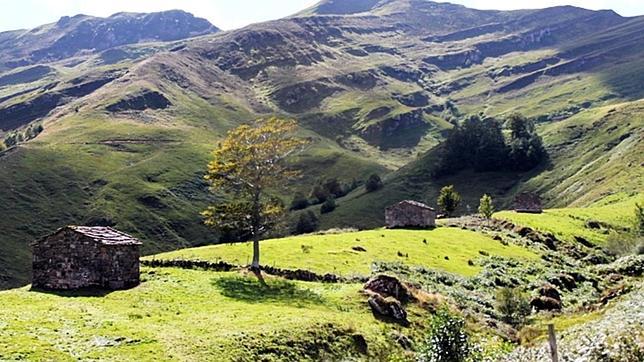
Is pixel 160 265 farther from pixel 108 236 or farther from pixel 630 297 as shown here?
pixel 630 297

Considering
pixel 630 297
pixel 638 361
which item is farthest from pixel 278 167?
pixel 638 361

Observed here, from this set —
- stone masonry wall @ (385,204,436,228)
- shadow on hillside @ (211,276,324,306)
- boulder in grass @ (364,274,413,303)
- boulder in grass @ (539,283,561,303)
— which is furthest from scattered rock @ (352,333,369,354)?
stone masonry wall @ (385,204,436,228)

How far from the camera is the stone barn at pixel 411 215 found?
10875 cm

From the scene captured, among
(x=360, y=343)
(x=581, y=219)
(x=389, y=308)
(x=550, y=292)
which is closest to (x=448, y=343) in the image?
(x=360, y=343)

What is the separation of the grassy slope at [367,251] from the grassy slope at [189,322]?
376 inches

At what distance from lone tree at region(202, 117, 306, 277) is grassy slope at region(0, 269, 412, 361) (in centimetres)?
909

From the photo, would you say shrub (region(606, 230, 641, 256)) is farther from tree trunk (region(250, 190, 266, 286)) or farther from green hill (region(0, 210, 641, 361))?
tree trunk (region(250, 190, 266, 286))

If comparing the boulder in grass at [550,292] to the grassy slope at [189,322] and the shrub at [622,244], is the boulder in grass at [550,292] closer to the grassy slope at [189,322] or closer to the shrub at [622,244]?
the grassy slope at [189,322]

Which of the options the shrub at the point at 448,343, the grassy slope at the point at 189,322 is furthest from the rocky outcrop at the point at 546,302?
the shrub at the point at 448,343

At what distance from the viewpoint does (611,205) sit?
459ft

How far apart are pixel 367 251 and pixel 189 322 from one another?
3853 cm

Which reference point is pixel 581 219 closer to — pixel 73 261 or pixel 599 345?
pixel 599 345

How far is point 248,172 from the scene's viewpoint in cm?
6203

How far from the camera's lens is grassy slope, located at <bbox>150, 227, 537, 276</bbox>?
64.9 meters
